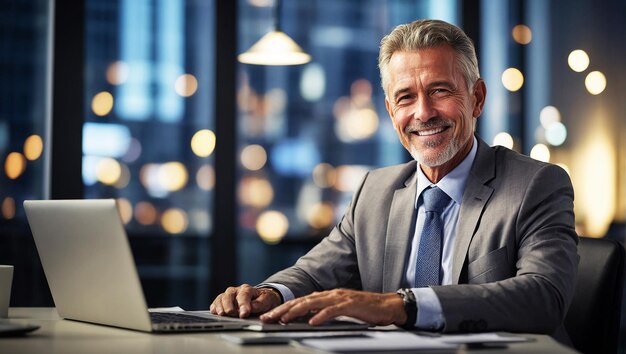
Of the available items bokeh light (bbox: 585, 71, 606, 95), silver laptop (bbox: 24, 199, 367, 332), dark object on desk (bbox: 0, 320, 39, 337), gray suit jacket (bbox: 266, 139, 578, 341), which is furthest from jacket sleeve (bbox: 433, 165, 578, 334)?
bokeh light (bbox: 585, 71, 606, 95)

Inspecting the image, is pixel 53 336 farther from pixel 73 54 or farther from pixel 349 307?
pixel 73 54

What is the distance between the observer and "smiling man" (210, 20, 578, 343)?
194 cm

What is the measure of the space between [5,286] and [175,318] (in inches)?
16.7

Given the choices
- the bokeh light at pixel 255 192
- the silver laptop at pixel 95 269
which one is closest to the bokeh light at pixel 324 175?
the bokeh light at pixel 255 192

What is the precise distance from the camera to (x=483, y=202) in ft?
7.42

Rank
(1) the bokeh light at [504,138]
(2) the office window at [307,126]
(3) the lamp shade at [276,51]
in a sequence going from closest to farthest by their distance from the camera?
(3) the lamp shade at [276,51] → (2) the office window at [307,126] → (1) the bokeh light at [504,138]

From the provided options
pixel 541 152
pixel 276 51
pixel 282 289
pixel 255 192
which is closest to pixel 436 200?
pixel 282 289

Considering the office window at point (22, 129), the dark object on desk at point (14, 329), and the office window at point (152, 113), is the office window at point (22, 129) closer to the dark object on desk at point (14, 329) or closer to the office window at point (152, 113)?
the office window at point (152, 113)

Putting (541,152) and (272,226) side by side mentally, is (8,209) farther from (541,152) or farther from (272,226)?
(541,152)

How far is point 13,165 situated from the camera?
193 inches

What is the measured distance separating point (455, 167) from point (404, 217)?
20 cm

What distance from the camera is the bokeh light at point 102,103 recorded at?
5043mm

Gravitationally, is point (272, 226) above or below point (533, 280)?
below

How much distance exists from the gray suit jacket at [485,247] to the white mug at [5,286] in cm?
69
